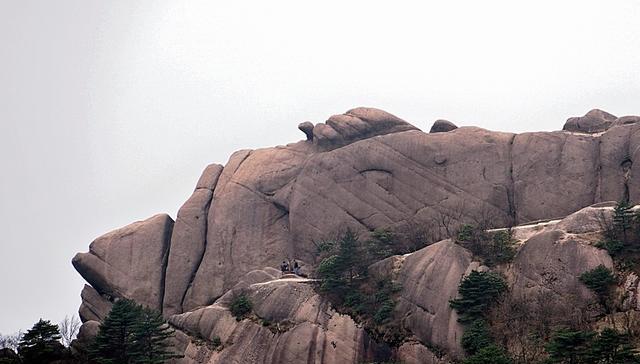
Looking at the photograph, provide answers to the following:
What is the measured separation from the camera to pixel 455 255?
5034 centimetres

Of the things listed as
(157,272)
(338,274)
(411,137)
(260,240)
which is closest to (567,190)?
(411,137)

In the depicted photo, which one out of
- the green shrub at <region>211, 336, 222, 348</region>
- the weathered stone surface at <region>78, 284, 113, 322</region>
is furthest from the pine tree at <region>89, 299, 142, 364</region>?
the weathered stone surface at <region>78, 284, 113, 322</region>

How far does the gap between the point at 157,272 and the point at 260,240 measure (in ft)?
30.3

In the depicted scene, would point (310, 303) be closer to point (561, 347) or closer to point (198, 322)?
point (198, 322)

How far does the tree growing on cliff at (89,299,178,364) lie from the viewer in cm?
4888

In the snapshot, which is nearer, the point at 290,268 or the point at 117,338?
the point at 117,338

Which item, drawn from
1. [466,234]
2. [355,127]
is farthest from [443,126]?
[466,234]

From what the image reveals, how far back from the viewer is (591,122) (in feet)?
207

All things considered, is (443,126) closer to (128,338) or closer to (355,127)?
(355,127)

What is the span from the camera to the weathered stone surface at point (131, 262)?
2520 inches

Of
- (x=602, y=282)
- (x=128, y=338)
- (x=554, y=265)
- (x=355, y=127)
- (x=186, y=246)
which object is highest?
(x=355, y=127)

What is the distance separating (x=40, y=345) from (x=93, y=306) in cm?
1593

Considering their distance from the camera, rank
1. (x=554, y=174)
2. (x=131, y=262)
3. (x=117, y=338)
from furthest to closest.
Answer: (x=131, y=262), (x=554, y=174), (x=117, y=338)

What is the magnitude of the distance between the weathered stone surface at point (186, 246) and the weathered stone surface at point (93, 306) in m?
5.09
